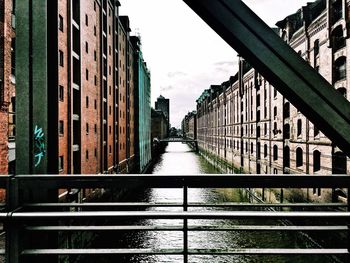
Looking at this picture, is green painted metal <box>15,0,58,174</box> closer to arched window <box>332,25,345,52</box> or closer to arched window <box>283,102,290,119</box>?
arched window <box>332,25,345,52</box>

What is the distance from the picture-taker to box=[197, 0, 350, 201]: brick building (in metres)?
14.0

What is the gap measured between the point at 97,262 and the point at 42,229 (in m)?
14.2

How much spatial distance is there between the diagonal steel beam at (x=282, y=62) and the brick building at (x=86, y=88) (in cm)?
869

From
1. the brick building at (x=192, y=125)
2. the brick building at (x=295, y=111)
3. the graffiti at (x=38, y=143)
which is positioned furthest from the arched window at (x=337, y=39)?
the brick building at (x=192, y=125)

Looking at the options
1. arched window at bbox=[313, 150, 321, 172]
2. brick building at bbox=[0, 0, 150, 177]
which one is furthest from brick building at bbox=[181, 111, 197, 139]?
arched window at bbox=[313, 150, 321, 172]

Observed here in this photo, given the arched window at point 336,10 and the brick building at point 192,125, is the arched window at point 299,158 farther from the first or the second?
the brick building at point 192,125

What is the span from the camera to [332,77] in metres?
14.1

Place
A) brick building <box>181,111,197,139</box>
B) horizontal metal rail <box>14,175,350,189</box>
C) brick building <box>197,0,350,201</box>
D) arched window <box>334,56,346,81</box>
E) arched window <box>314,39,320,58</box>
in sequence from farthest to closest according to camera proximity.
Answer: brick building <box>181,111,197,139</box>, arched window <box>314,39,320,58</box>, brick building <box>197,0,350,201</box>, arched window <box>334,56,346,81</box>, horizontal metal rail <box>14,175,350,189</box>

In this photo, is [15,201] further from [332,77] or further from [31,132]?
[332,77]

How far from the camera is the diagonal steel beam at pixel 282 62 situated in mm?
1803

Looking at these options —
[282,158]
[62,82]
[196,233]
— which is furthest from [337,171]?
[62,82]

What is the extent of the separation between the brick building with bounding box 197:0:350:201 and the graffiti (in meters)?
13.9

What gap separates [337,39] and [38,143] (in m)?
15.4

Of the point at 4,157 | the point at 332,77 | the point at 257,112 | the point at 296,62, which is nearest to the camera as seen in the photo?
the point at 296,62
